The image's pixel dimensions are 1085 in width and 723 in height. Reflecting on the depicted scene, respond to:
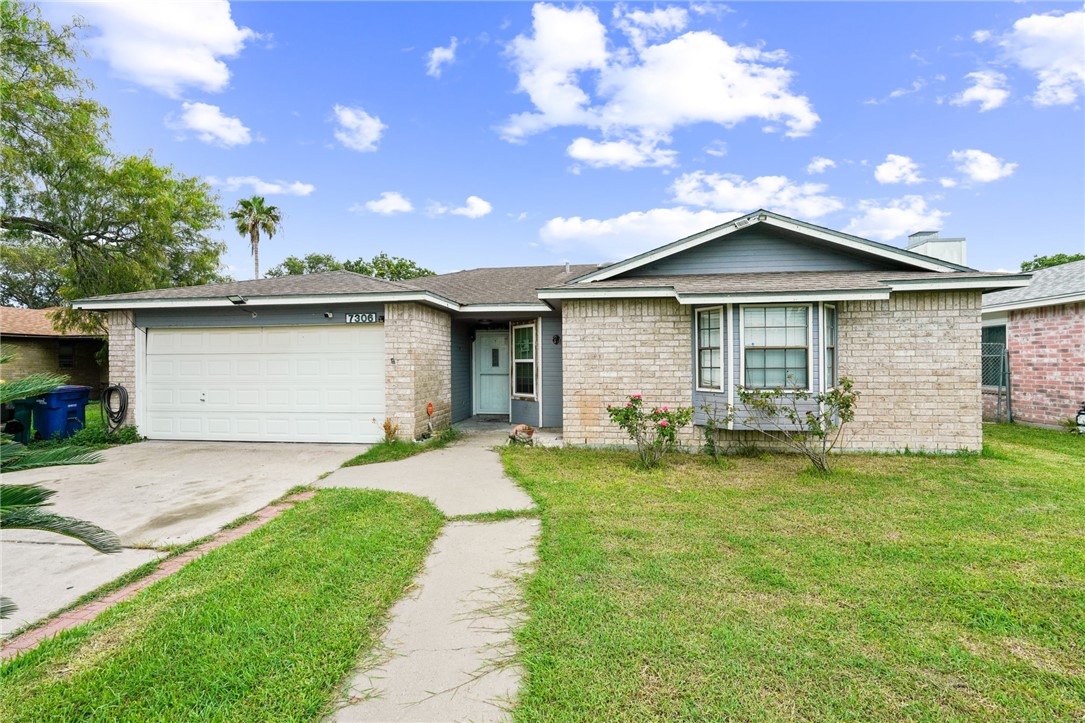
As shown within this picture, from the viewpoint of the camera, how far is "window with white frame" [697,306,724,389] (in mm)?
7430

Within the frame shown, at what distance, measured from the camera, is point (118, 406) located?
9203 mm

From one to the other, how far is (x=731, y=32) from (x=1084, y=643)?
10844 millimetres

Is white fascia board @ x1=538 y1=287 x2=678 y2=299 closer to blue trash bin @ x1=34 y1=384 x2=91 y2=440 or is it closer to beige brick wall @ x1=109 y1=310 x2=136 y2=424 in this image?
beige brick wall @ x1=109 y1=310 x2=136 y2=424

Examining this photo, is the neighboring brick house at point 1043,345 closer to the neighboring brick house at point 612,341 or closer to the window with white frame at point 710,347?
the neighboring brick house at point 612,341

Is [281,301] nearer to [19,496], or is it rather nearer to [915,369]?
[19,496]

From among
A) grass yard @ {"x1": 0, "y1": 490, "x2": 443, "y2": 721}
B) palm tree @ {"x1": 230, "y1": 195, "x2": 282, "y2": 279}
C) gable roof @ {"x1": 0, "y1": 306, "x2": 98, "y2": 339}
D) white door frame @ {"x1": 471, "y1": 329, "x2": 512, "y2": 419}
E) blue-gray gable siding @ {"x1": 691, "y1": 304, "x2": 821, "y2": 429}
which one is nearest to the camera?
grass yard @ {"x1": 0, "y1": 490, "x2": 443, "y2": 721}

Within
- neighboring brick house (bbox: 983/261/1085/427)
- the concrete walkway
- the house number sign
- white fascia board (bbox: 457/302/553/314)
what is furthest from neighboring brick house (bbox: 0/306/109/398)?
neighboring brick house (bbox: 983/261/1085/427)

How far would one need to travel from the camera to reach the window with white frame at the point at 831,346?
7387mm

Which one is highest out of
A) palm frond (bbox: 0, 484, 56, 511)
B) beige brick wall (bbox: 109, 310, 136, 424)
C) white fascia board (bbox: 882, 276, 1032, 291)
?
white fascia board (bbox: 882, 276, 1032, 291)

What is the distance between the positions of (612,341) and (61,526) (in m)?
7.13

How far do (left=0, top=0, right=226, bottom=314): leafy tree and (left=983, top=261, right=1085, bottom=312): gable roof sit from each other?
78.1 feet

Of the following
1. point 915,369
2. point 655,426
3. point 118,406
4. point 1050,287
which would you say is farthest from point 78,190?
point 1050,287

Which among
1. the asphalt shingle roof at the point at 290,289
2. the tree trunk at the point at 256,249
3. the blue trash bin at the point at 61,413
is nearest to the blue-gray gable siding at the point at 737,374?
the asphalt shingle roof at the point at 290,289

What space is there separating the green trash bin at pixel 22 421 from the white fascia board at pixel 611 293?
32.7ft
